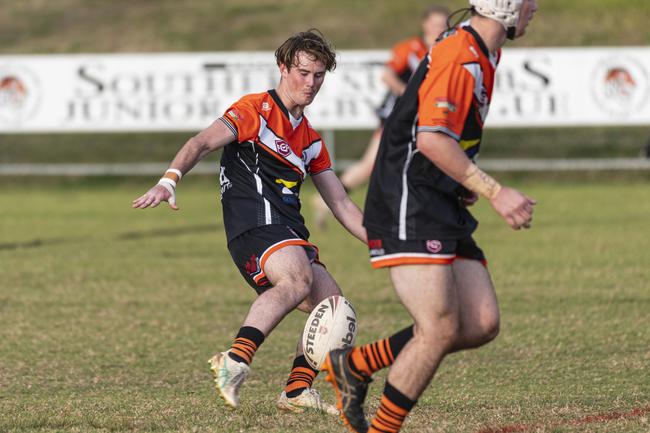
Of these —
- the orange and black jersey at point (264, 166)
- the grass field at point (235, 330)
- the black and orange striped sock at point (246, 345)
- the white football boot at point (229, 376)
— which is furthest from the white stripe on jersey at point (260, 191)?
the grass field at point (235, 330)

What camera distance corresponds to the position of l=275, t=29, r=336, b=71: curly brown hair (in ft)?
18.9

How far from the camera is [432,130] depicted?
4434mm

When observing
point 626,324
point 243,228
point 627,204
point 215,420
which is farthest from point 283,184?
point 627,204

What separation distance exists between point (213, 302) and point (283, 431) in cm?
425

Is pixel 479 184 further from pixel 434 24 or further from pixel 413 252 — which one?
pixel 434 24

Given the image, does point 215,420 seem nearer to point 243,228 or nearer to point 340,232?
point 243,228

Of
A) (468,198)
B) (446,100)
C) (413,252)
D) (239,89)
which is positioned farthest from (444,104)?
(239,89)

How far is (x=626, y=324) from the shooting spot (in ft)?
27.0

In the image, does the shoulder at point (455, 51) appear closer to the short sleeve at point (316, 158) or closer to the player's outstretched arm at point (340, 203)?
the player's outstretched arm at point (340, 203)

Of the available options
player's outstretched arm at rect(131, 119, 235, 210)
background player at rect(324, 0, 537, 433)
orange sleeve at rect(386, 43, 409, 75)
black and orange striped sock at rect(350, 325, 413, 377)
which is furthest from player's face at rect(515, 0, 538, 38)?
orange sleeve at rect(386, 43, 409, 75)

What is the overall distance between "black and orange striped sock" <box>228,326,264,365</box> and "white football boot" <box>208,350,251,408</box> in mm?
36

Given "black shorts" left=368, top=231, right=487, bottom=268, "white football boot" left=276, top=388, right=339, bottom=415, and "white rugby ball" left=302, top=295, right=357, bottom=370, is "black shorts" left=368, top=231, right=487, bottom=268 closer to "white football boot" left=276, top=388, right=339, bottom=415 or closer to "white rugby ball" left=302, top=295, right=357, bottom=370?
"white rugby ball" left=302, top=295, right=357, bottom=370

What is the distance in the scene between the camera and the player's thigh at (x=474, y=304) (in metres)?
4.65

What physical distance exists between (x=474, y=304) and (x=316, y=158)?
171 cm
